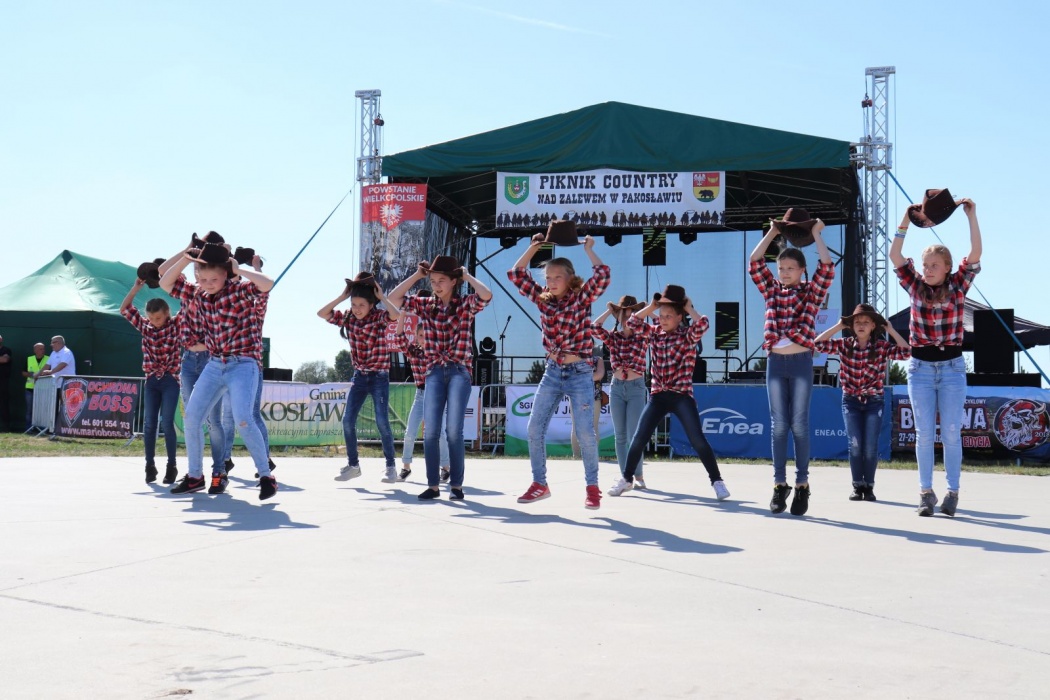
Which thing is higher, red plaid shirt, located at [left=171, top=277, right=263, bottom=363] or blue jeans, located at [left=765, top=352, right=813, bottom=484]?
red plaid shirt, located at [left=171, top=277, right=263, bottom=363]

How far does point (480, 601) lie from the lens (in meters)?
3.13

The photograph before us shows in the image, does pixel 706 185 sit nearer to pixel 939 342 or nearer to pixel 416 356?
pixel 416 356

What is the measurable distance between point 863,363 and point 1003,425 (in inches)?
270

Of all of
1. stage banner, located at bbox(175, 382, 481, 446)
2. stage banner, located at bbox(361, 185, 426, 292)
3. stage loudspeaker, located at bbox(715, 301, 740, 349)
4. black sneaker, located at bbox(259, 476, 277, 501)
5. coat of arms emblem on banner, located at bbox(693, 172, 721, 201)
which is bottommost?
black sneaker, located at bbox(259, 476, 277, 501)

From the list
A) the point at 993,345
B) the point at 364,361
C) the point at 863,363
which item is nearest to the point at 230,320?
the point at 364,361

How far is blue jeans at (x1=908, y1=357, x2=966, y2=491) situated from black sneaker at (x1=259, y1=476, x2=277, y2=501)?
4063mm

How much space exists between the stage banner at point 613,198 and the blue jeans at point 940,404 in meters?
11.4

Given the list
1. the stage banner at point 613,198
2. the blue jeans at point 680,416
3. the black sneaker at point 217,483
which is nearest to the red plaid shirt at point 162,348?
the black sneaker at point 217,483

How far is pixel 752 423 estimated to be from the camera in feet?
44.3

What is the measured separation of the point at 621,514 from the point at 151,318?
4.32m

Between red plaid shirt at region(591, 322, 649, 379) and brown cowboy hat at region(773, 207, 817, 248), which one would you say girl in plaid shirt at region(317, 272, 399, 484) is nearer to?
red plaid shirt at region(591, 322, 649, 379)

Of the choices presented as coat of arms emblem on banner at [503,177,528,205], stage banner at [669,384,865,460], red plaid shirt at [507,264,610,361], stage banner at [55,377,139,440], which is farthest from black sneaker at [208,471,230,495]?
coat of arms emblem on banner at [503,177,528,205]

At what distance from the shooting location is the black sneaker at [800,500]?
5.96m

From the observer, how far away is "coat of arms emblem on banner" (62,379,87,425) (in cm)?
1491
